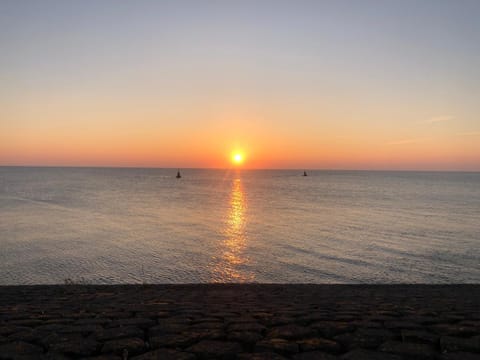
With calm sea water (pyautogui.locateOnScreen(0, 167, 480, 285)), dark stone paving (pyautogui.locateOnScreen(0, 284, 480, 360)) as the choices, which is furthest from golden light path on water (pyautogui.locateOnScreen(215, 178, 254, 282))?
dark stone paving (pyautogui.locateOnScreen(0, 284, 480, 360))

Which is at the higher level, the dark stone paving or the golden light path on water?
the dark stone paving

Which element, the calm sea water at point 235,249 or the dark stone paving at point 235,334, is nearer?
the dark stone paving at point 235,334

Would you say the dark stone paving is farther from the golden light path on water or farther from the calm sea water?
the golden light path on water

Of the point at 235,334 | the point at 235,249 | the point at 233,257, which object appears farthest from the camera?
the point at 235,249

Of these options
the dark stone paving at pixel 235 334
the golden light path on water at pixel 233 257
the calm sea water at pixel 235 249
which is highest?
the dark stone paving at pixel 235 334

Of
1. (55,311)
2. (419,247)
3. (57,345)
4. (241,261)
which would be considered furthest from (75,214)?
(57,345)

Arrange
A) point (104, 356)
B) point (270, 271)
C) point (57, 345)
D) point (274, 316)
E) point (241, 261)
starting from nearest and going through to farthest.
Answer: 1. point (104, 356)
2. point (57, 345)
3. point (274, 316)
4. point (270, 271)
5. point (241, 261)

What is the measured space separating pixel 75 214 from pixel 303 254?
25.7 m

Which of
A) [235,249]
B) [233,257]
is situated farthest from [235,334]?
[235,249]

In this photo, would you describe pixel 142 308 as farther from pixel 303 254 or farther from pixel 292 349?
pixel 303 254

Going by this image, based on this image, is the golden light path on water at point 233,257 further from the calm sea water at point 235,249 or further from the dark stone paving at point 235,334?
the dark stone paving at point 235,334

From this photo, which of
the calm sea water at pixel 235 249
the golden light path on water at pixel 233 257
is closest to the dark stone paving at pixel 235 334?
the calm sea water at pixel 235 249

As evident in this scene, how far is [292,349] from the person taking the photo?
3625 millimetres

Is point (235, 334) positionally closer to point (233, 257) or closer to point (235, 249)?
point (233, 257)
